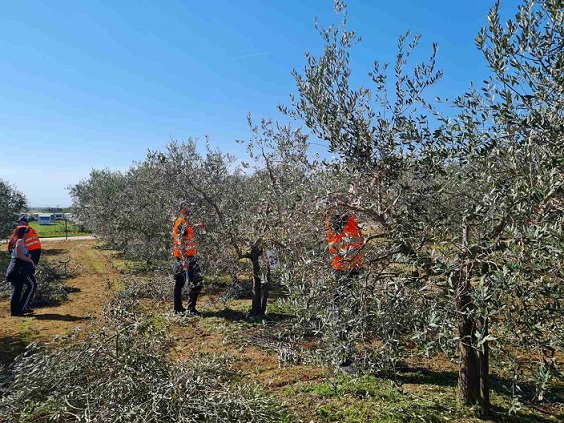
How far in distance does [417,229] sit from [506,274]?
1.26 metres

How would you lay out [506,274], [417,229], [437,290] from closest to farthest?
[506,274], [437,290], [417,229]

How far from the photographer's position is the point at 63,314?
998 centimetres

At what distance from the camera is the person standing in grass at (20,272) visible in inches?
390

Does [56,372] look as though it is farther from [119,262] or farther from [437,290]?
[119,262]

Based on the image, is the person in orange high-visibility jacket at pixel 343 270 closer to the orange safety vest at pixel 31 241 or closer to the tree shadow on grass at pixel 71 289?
the orange safety vest at pixel 31 241

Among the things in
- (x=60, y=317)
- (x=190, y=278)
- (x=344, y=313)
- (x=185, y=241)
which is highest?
(x=185, y=241)

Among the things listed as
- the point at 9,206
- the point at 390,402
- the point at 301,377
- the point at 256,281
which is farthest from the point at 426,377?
the point at 9,206

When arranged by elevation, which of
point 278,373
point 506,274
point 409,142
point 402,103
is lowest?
point 278,373

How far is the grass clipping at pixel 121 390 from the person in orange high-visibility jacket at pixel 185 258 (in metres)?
3.43

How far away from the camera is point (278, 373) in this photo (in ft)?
19.8

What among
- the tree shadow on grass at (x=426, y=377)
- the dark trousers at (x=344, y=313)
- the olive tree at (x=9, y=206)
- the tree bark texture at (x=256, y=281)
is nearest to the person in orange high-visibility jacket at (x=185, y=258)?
the tree bark texture at (x=256, y=281)

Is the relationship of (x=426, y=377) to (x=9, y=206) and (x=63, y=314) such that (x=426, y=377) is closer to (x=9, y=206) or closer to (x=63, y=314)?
(x=63, y=314)

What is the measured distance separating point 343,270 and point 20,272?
9.26m

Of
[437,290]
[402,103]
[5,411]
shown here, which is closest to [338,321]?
[437,290]
